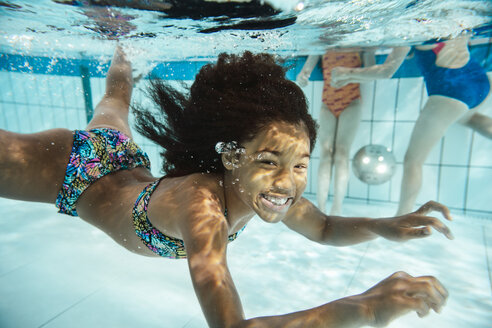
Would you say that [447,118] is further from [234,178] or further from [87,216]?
[87,216]

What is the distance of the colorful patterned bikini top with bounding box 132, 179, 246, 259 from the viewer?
4.97ft

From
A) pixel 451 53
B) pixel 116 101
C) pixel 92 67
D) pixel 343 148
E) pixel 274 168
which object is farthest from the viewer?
pixel 92 67

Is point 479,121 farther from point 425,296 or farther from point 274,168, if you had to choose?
point 425,296

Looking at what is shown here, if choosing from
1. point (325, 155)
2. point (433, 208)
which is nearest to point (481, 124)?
point (325, 155)

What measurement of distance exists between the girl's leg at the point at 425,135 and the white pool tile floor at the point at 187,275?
617mm

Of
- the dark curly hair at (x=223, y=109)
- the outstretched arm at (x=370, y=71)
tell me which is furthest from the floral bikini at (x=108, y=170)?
the outstretched arm at (x=370, y=71)

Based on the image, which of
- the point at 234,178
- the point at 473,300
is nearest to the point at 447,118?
the point at 473,300

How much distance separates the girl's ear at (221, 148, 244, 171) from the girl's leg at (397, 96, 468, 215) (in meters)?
2.89

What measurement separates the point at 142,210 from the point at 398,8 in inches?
113

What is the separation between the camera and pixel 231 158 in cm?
140

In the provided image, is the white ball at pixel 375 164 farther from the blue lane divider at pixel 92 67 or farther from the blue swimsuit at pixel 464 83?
the blue lane divider at pixel 92 67

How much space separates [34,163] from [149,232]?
0.77 metres

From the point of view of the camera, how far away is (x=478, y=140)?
4125 millimetres

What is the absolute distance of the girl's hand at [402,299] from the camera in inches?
32.8
